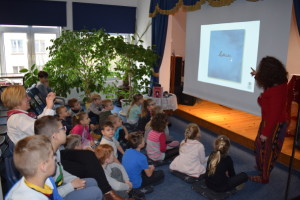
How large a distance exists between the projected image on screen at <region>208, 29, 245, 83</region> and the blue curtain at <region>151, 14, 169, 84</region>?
1604mm

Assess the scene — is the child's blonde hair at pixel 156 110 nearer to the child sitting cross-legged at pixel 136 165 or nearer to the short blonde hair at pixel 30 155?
the child sitting cross-legged at pixel 136 165

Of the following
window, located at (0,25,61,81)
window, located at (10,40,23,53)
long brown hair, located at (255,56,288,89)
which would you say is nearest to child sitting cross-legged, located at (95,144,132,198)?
long brown hair, located at (255,56,288,89)

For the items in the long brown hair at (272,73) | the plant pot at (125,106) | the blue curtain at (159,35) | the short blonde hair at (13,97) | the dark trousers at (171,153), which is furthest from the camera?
the blue curtain at (159,35)

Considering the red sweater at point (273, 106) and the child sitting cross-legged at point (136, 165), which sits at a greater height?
the red sweater at point (273, 106)

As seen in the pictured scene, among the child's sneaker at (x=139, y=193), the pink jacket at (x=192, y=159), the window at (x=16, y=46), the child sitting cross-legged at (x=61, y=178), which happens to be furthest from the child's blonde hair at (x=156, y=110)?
the window at (x=16, y=46)

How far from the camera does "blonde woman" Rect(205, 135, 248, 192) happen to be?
8.91ft

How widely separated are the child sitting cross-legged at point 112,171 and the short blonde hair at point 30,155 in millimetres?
1000

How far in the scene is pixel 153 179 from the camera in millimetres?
3035

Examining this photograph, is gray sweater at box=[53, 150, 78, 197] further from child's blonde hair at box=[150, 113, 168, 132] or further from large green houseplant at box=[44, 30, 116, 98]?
large green houseplant at box=[44, 30, 116, 98]

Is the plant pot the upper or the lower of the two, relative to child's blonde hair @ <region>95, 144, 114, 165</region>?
lower

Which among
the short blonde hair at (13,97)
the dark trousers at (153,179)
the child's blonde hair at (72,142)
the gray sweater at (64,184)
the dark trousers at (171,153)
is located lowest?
the dark trousers at (153,179)

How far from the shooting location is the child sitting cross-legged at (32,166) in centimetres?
143

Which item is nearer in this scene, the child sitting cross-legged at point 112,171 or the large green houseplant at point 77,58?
the child sitting cross-legged at point 112,171

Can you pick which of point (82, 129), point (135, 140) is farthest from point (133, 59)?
point (135, 140)
